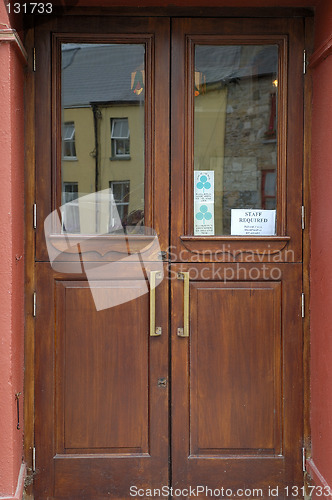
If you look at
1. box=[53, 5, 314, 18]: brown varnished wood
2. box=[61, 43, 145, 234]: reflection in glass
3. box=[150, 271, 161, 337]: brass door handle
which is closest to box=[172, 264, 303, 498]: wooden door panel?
box=[150, 271, 161, 337]: brass door handle

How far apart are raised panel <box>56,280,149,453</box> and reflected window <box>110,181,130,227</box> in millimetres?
419

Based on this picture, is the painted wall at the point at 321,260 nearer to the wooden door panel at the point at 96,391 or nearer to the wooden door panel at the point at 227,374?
the wooden door panel at the point at 227,374

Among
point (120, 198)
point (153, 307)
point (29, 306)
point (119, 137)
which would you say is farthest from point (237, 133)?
point (29, 306)

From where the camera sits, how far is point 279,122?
10.6ft

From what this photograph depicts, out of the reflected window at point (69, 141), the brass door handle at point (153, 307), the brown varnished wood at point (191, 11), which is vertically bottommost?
the brass door handle at point (153, 307)

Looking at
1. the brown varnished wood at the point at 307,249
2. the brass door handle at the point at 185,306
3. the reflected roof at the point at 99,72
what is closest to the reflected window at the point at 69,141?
the reflected roof at the point at 99,72

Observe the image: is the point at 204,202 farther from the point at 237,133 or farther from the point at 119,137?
the point at 119,137

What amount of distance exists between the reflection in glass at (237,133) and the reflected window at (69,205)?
2.45 feet

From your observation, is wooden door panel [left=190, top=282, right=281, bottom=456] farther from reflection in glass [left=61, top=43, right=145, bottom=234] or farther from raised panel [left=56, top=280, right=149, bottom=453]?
reflection in glass [left=61, top=43, right=145, bottom=234]

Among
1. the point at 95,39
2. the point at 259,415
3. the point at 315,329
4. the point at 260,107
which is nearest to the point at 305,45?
the point at 260,107

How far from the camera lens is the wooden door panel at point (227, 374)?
3.22 meters

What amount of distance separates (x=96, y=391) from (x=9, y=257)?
1.00 m

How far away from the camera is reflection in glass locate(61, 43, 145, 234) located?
3.21 meters

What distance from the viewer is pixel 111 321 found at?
126 inches
